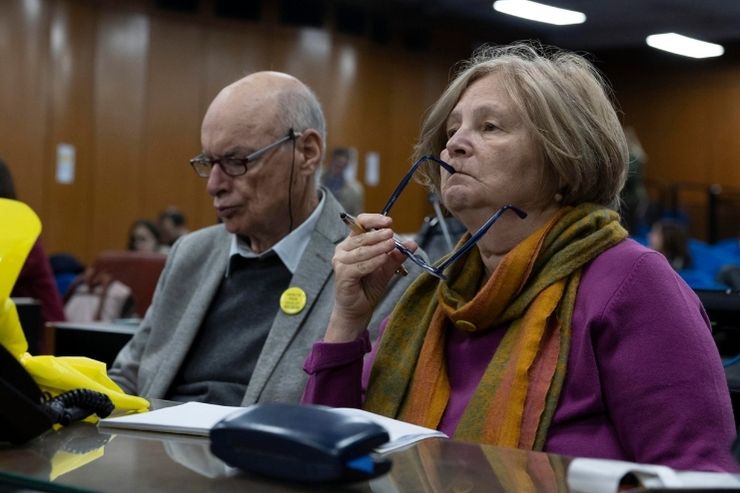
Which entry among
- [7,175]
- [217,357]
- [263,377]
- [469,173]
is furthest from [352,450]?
[7,175]

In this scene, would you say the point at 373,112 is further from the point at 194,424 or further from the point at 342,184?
the point at 194,424

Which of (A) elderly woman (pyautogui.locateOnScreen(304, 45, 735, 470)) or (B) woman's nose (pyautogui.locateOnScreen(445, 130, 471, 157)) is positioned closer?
(A) elderly woman (pyautogui.locateOnScreen(304, 45, 735, 470))

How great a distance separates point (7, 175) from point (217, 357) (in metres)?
2.16

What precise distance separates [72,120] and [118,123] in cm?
53

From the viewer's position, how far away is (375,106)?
12977mm

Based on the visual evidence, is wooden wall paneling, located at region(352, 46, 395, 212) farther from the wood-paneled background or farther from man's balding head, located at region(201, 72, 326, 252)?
man's balding head, located at region(201, 72, 326, 252)

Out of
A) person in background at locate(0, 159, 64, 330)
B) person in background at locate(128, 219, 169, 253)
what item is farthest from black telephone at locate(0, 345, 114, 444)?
person in background at locate(128, 219, 169, 253)

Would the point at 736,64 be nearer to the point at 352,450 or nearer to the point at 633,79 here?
the point at 633,79

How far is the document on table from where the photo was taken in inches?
33.3

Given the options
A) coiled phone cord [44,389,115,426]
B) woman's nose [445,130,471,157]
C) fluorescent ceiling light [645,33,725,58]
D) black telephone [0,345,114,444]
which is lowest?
coiled phone cord [44,389,115,426]

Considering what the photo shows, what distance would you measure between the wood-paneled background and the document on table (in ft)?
30.6

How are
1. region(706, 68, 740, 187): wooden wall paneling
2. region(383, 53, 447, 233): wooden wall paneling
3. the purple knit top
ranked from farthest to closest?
1. region(706, 68, 740, 187): wooden wall paneling
2. region(383, 53, 447, 233): wooden wall paneling
3. the purple knit top

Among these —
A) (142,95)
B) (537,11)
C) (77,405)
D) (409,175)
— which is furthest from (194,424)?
(537,11)

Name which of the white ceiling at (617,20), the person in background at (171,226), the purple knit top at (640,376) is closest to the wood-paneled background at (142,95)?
the white ceiling at (617,20)
